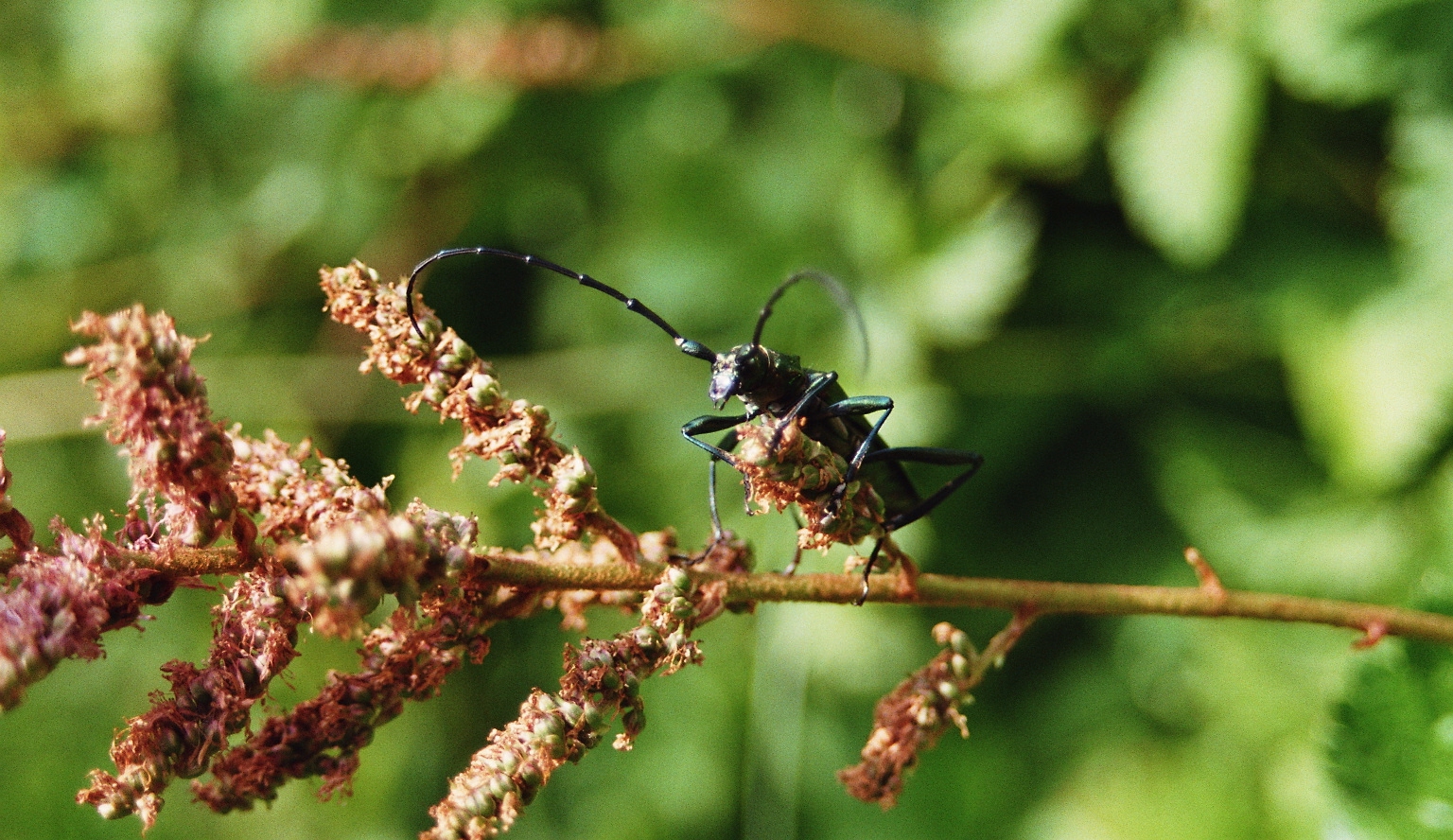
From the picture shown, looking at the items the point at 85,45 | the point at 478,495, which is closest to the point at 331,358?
the point at 478,495

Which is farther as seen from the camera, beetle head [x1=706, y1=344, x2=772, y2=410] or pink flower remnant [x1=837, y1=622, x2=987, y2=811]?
beetle head [x1=706, y1=344, x2=772, y2=410]

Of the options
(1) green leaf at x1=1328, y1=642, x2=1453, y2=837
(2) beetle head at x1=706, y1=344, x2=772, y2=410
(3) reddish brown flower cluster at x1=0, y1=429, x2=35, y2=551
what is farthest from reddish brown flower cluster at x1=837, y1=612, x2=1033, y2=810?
(3) reddish brown flower cluster at x1=0, y1=429, x2=35, y2=551

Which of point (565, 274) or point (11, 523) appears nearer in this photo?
point (11, 523)

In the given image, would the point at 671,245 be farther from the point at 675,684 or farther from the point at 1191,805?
the point at 1191,805

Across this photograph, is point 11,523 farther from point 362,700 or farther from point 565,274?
point 565,274

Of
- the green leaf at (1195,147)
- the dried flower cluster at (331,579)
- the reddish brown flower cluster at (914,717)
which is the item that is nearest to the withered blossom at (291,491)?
the dried flower cluster at (331,579)

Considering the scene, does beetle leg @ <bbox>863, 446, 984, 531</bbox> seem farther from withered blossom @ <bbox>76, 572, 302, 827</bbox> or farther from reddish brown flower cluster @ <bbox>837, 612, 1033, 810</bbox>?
withered blossom @ <bbox>76, 572, 302, 827</bbox>

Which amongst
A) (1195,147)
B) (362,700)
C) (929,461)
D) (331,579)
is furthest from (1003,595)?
(1195,147)
